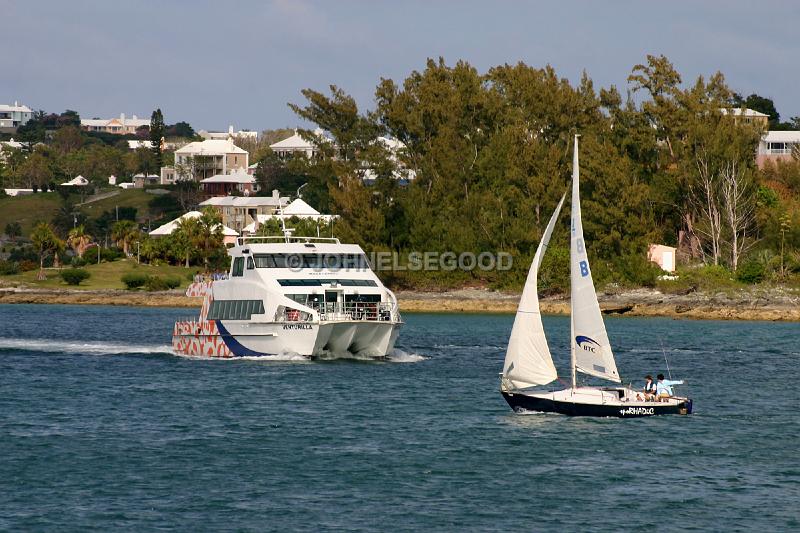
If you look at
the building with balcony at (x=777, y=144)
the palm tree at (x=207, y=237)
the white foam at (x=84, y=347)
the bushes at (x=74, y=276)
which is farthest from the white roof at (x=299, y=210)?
the white foam at (x=84, y=347)

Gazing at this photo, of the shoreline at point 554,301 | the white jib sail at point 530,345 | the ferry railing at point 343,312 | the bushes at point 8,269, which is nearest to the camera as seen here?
the white jib sail at point 530,345

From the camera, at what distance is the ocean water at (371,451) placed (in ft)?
99.3

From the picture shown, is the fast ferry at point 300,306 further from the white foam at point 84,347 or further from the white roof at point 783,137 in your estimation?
the white roof at point 783,137

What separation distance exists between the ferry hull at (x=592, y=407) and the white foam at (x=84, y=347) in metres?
29.3

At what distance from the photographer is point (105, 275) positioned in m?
131

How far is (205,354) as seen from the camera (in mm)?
62750

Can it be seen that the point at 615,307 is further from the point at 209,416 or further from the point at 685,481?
the point at 685,481

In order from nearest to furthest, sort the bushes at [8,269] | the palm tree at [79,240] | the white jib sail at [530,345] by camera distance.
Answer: the white jib sail at [530,345]
the bushes at [8,269]
the palm tree at [79,240]

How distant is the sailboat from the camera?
40188 millimetres

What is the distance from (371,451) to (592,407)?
301 inches

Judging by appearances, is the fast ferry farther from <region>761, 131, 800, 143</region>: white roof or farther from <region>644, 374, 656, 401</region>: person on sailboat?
<region>761, 131, 800, 143</region>: white roof

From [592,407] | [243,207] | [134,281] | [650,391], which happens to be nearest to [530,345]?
[592,407]

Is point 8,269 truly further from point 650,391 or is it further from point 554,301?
point 650,391

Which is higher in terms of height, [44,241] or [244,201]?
[244,201]
